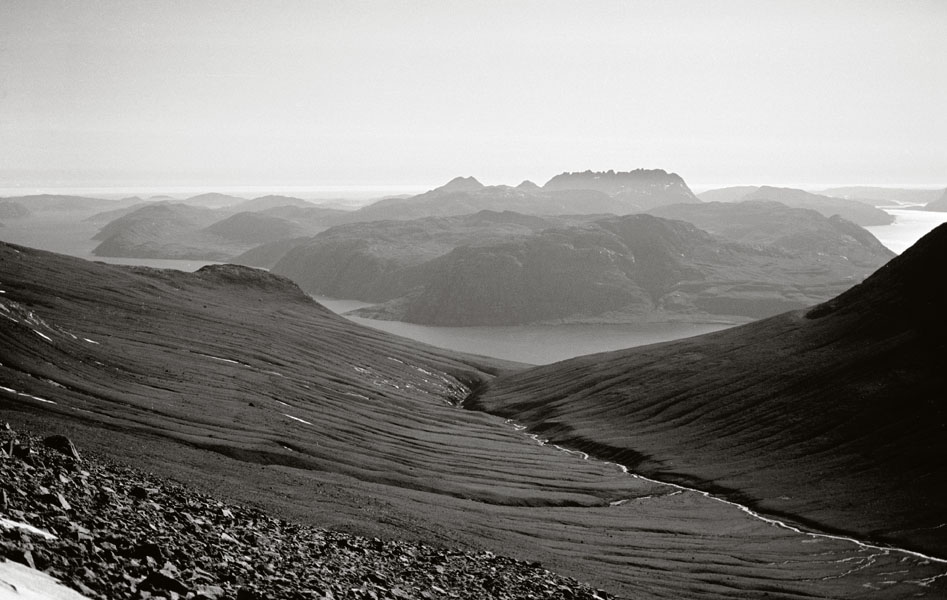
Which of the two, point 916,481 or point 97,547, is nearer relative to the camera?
point 97,547

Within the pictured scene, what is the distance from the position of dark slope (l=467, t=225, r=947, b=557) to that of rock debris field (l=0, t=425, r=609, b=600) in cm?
7562

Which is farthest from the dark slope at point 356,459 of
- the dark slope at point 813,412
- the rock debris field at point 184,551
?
the dark slope at point 813,412

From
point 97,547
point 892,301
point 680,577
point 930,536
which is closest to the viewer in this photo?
point 97,547

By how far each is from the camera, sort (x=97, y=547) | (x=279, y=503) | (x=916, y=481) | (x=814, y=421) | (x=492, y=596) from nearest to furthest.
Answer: (x=97, y=547)
(x=492, y=596)
(x=279, y=503)
(x=916, y=481)
(x=814, y=421)

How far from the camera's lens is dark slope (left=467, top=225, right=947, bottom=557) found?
117250 millimetres

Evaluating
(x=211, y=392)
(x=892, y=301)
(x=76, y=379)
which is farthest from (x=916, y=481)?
(x=76, y=379)

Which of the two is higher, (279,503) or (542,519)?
(279,503)

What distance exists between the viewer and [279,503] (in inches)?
2539

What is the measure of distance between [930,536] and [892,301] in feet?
266

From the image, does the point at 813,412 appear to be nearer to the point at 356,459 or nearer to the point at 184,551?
the point at 356,459

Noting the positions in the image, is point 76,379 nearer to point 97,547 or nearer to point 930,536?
point 97,547

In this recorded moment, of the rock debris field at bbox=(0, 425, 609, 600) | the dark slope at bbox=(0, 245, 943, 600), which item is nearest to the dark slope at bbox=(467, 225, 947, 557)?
the dark slope at bbox=(0, 245, 943, 600)

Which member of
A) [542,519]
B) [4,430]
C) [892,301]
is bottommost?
[542,519]

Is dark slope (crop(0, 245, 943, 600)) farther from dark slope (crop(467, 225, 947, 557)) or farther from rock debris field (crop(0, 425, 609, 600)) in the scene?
dark slope (crop(467, 225, 947, 557))
